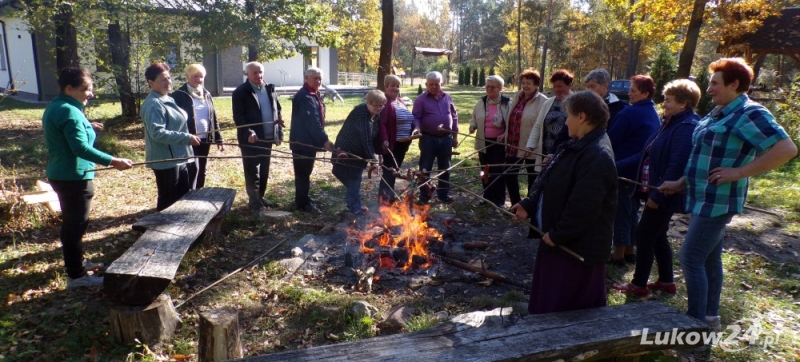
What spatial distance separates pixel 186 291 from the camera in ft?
14.1

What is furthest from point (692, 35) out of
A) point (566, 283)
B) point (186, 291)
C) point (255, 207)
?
point (186, 291)

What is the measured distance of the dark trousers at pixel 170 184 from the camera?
200 inches

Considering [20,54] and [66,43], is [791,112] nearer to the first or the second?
[66,43]

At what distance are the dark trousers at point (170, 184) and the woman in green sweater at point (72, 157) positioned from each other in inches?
35.6

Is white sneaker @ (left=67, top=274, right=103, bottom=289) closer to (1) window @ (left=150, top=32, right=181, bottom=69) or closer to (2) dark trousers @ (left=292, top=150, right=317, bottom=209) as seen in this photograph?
(2) dark trousers @ (left=292, top=150, right=317, bottom=209)

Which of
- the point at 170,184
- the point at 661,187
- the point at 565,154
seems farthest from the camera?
the point at 170,184

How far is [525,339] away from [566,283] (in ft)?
1.61

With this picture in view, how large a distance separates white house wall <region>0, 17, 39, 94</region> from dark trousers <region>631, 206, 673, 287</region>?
19.2 metres

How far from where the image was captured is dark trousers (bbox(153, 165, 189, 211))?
5090mm

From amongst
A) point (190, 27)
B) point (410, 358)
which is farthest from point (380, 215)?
point (190, 27)

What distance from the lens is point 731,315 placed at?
4.07m

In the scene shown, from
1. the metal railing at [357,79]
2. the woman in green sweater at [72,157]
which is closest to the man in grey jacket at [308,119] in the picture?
the woman in green sweater at [72,157]

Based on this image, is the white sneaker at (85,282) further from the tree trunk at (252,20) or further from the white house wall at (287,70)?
the white house wall at (287,70)

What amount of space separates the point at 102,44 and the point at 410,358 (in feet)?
37.4
